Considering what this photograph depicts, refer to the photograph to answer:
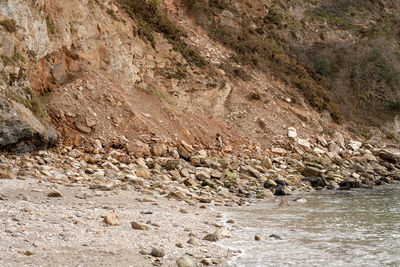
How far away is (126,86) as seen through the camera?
1520cm

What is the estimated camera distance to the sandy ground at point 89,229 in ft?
13.7

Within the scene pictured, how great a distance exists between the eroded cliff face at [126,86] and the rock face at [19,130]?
29 millimetres

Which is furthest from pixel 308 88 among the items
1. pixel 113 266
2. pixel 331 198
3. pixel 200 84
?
pixel 113 266

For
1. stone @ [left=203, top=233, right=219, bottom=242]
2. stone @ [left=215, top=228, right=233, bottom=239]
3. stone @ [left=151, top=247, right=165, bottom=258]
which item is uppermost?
Answer: stone @ [left=151, top=247, right=165, bottom=258]

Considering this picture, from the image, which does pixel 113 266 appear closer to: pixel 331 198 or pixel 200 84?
pixel 331 198

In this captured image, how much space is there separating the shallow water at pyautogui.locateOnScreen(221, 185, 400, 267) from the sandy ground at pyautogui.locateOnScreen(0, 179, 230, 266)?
55cm

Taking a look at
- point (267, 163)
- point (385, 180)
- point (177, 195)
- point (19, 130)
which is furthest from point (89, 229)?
point (385, 180)

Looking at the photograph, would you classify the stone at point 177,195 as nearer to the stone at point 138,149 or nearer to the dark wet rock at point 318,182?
the stone at point 138,149

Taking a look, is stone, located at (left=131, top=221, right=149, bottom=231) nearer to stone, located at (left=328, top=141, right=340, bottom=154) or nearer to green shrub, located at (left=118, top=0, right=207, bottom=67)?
green shrub, located at (left=118, top=0, right=207, bottom=67)

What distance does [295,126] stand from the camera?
20.1m

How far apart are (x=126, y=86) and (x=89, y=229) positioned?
10.5 m

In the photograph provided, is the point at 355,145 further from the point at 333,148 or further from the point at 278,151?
the point at 278,151

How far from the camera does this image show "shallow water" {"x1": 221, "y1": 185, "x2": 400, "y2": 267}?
5207 millimetres

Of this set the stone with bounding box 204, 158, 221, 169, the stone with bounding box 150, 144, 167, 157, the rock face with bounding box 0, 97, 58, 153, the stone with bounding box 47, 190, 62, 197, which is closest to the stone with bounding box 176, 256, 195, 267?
the stone with bounding box 47, 190, 62, 197
